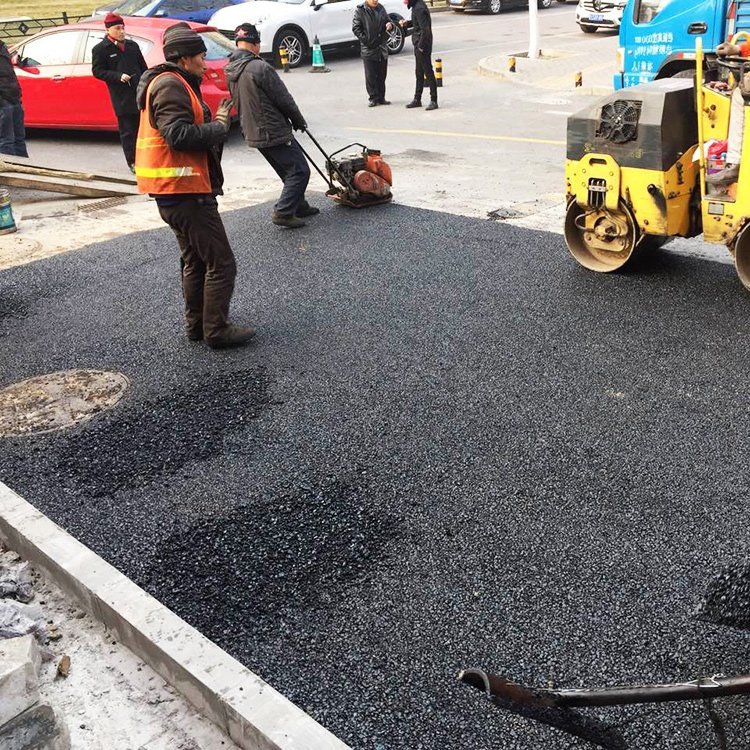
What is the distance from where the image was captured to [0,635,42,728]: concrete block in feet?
9.32

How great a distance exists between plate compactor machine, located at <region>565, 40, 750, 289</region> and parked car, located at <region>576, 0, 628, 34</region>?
54.0 ft

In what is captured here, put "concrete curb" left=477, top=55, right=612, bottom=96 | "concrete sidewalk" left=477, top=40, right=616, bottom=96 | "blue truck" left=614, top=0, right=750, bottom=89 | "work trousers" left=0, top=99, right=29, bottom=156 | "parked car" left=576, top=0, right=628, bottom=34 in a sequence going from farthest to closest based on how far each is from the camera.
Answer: "parked car" left=576, top=0, right=628, bottom=34 < "concrete sidewalk" left=477, top=40, right=616, bottom=96 < "concrete curb" left=477, top=55, right=612, bottom=96 < "work trousers" left=0, top=99, right=29, bottom=156 < "blue truck" left=614, top=0, right=750, bottom=89

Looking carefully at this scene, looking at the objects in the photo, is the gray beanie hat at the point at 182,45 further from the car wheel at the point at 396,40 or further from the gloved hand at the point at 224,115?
the car wheel at the point at 396,40

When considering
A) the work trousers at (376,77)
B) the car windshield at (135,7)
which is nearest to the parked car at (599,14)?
the work trousers at (376,77)

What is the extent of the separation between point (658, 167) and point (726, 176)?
1.54 feet

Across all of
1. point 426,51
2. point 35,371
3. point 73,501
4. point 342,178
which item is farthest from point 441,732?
point 426,51

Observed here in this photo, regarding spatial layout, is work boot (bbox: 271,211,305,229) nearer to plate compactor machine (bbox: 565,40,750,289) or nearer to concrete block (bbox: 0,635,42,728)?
plate compactor machine (bbox: 565,40,750,289)

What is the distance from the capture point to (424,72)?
49.0ft

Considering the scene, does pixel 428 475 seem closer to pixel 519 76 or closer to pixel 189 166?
pixel 189 166

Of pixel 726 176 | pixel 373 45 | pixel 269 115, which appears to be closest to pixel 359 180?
pixel 269 115

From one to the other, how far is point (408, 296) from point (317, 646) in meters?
4.02

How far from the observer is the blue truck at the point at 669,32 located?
34.6 feet

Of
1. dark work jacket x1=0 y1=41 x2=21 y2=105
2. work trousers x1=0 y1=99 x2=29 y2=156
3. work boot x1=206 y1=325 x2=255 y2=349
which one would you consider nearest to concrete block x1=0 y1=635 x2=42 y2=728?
work boot x1=206 y1=325 x2=255 y2=349

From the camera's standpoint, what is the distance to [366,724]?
10.1 ft
